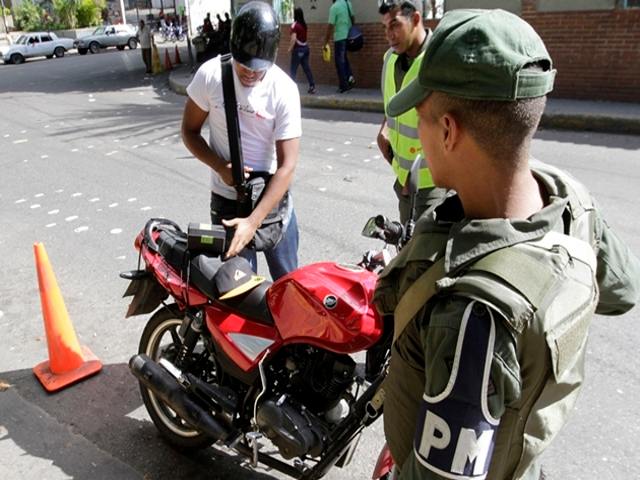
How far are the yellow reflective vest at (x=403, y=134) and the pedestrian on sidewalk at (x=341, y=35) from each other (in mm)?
9505

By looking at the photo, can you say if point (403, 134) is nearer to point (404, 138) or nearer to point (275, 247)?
point (404, 138)

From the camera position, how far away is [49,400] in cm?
346

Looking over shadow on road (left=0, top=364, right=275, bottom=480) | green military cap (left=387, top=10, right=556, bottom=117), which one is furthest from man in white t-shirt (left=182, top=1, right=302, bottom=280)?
green military cap (left=387, top=10, right=556, bottom=117)

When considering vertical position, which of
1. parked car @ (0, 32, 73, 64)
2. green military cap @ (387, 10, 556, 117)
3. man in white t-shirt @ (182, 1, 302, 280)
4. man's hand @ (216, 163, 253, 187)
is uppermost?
parked car @ (0, 32, 73, 64)

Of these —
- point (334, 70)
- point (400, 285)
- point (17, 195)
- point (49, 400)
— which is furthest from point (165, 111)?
point (400, 285)

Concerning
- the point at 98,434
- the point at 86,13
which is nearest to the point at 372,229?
the point at 98,434

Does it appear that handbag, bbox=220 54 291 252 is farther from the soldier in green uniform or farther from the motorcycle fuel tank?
the soldier in green uniform

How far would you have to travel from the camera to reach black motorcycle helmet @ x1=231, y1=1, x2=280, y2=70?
276cm

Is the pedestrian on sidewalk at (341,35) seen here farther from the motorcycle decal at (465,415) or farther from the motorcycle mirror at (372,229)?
the motorcycle decal at (465,415)

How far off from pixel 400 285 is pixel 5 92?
62.6 ft

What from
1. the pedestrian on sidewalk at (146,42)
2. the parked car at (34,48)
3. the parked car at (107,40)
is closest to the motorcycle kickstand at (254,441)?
the pedestrian on sidewalk at (146,42)

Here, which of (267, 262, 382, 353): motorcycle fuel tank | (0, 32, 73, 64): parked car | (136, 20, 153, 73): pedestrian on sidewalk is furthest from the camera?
(0, 32, 73, 64): parked car

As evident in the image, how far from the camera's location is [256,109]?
2.98 metres

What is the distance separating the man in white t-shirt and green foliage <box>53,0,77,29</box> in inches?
1751
